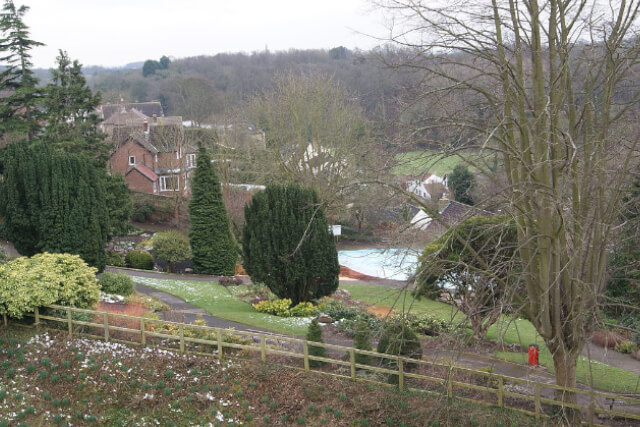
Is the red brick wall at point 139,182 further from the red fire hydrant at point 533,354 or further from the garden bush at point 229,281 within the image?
the red fire hydrant at point 533,354

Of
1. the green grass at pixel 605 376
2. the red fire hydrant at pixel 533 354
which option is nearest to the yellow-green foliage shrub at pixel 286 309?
the green grass at pixel 605 376

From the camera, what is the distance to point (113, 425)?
39.9 ft

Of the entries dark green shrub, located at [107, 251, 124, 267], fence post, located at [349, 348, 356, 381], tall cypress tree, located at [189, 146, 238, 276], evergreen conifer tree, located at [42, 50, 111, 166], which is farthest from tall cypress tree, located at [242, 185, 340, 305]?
evergreen conifer tree, located at [42, 50, 111, 166]

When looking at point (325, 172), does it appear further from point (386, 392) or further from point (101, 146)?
point (386, 392)

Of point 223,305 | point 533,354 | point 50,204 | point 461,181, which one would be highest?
point 461,181

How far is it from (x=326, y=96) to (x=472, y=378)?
25.7 metres

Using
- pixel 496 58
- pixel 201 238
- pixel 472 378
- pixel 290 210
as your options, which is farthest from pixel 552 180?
pixel 201 238

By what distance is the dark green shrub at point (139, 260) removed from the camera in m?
31.0

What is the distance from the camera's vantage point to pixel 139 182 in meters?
49.2

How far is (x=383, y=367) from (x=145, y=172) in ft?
132

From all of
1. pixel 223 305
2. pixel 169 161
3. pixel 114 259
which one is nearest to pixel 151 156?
pixel 169 161

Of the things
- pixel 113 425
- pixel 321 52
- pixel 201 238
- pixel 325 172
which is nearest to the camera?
pixel 113 425

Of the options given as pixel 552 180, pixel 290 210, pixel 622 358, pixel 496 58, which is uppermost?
pixel 496 58

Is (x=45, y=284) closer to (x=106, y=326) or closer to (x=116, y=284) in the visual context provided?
(x=106, y=326)
